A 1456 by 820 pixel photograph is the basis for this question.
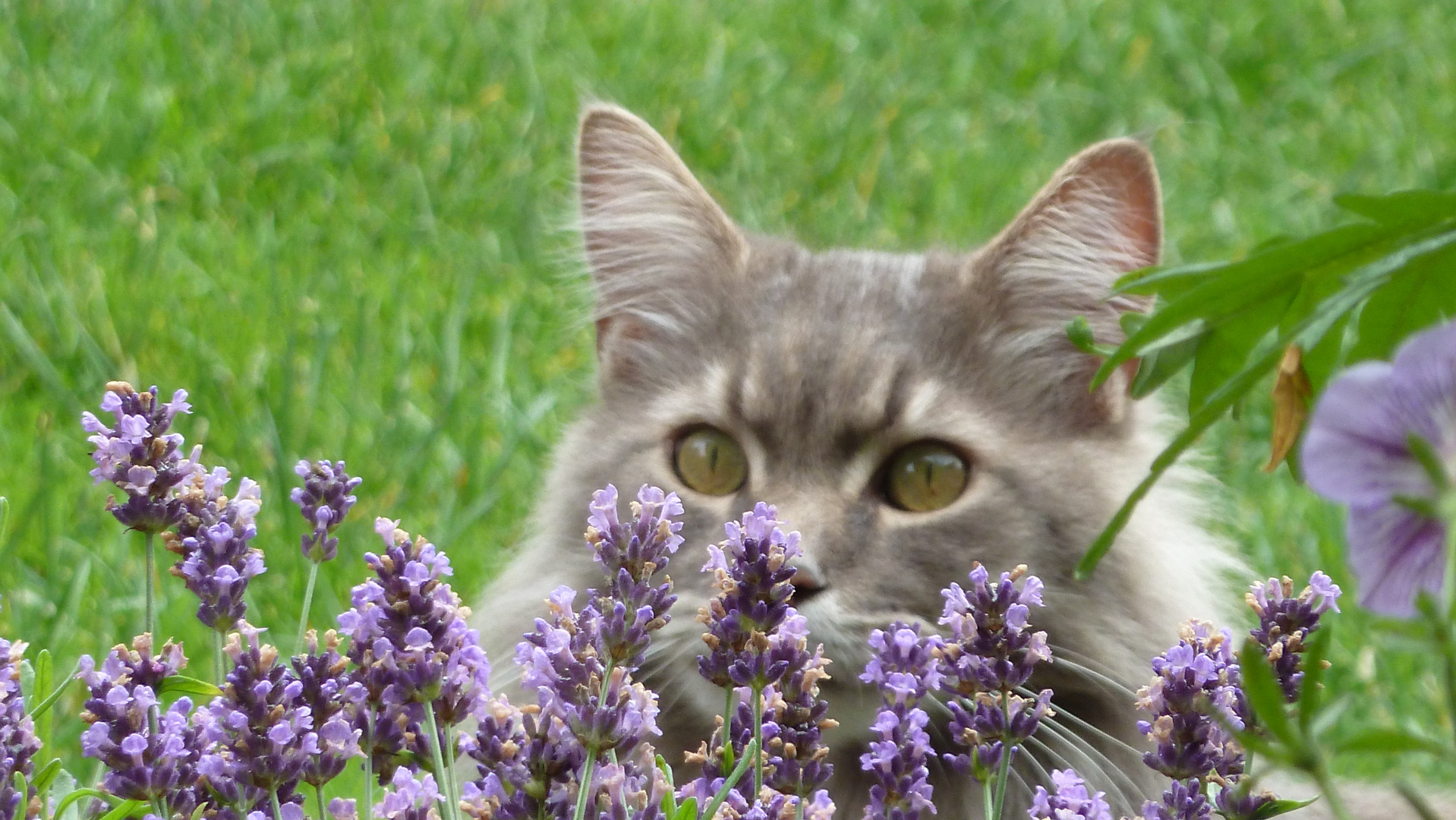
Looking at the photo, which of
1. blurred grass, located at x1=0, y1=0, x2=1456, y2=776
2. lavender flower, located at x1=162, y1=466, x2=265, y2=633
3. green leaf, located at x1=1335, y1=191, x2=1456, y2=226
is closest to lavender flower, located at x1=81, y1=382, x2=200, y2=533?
lavender flower, located at x1=162, y1=466, x2=265, y2=633

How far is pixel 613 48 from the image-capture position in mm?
5457

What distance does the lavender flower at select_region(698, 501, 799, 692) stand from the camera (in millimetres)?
1070

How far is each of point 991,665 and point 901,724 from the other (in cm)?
8

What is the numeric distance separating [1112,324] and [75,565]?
187 centimetres

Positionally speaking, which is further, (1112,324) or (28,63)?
(28,63)

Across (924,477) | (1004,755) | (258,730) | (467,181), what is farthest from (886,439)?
(467,181)

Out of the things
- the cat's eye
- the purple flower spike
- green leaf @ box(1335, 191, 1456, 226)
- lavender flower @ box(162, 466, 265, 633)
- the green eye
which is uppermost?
the cat's eye

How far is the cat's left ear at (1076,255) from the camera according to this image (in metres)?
2.38

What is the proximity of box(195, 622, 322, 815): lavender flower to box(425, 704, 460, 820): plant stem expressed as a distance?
0.25 feet

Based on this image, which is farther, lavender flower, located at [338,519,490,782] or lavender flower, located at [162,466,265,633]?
lavender flower, located at [162,466,265,633]

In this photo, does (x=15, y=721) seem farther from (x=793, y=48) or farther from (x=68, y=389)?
(x=793, y=48)

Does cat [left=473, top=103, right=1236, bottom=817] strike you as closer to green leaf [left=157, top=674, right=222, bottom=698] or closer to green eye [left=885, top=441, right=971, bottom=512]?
green eye [left=885, top=441, right=971, bottom=512]

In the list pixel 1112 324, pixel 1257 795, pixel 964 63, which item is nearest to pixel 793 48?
pixel 964 63

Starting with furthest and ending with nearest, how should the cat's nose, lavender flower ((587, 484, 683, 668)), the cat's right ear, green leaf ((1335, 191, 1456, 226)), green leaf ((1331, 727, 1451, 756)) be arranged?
the cat's right ear
the cat's nose
lavender flower ((587, 484, 683, 668))
green leaf ((1335, 191, 1456, 226))
green leaf ((1331, 727, 1451, 756))
